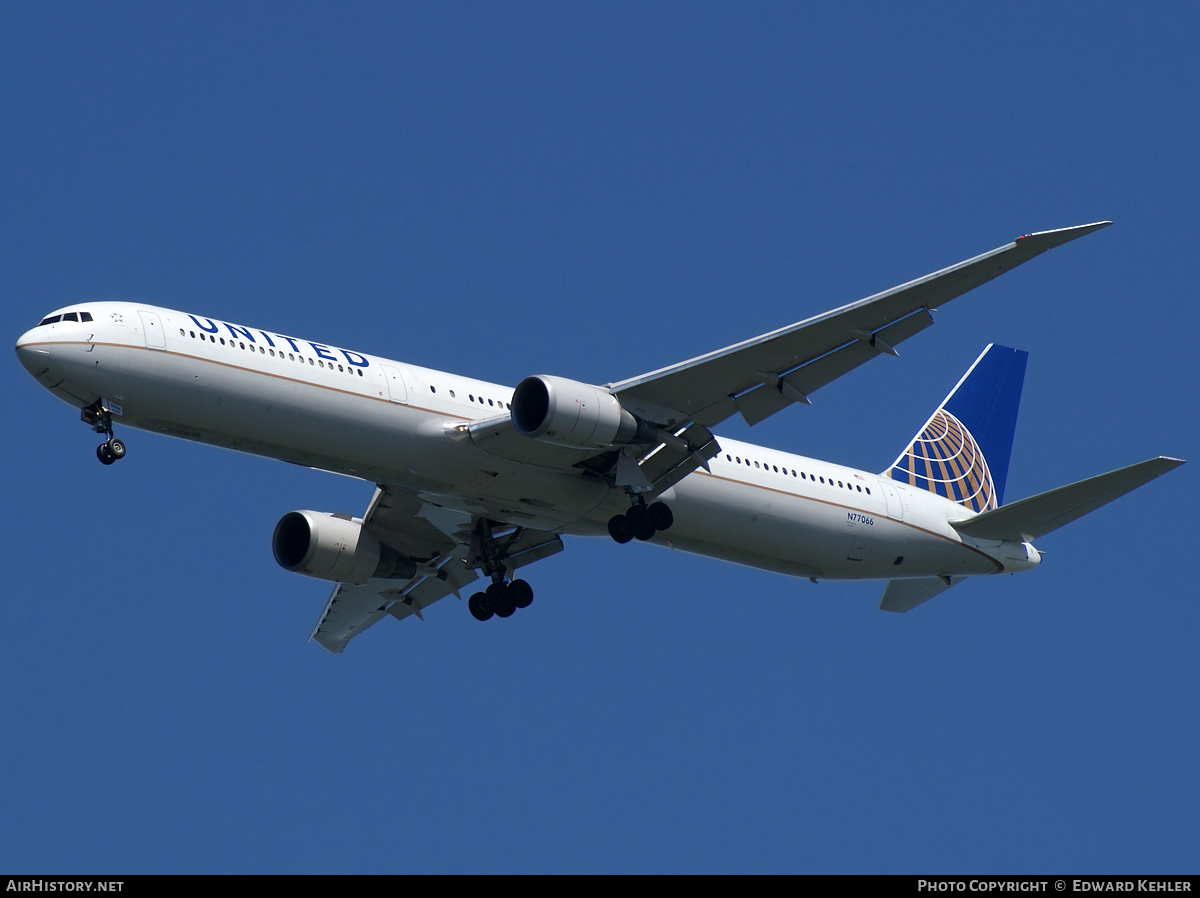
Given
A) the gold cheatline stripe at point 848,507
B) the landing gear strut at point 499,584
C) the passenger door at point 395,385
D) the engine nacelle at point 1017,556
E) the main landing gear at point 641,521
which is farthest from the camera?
the engine nacelle at point 1017,556

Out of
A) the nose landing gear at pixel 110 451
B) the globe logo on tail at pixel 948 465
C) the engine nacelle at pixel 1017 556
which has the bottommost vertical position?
the nose landing gear at pixel 110 451

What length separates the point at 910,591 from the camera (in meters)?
38.5

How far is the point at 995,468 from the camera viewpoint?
135 feet

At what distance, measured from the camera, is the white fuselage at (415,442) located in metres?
27.5

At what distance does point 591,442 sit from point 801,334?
15.3 ft

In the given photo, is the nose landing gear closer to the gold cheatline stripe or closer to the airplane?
the airplane

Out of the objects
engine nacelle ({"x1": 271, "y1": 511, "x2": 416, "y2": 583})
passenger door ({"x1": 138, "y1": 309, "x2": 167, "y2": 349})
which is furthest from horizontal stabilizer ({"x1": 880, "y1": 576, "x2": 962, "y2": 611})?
passenger door ({"x1": 138, "y1": 309, "x2": 167, "y2": 349})

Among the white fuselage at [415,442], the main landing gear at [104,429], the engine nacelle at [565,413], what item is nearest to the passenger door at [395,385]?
the white fuselage at [415,442]

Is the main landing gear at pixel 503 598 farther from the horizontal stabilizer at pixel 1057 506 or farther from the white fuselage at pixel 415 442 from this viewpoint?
the horizontal stabilizer at pixel 1057 506

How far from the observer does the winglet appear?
1026 inches

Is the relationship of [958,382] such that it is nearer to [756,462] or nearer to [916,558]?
[916,558]

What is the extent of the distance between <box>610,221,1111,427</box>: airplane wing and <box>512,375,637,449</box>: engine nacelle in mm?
921

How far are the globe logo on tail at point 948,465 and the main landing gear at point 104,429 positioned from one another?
64.3 feet
